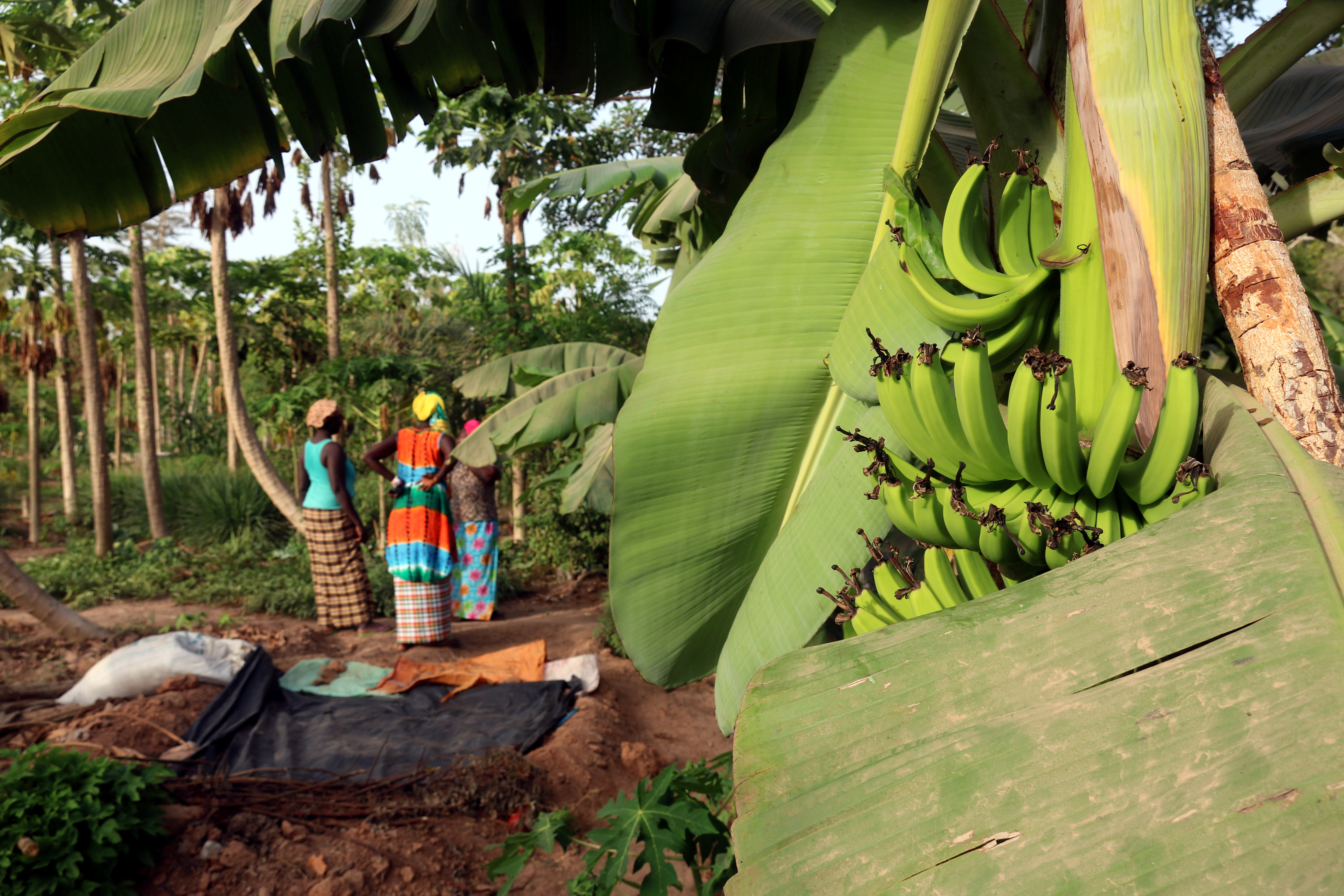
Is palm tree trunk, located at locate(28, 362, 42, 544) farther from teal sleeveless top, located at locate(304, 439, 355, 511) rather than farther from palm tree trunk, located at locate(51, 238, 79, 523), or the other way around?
teal sleeveless top, located at locate(304, 439, 355, 511)

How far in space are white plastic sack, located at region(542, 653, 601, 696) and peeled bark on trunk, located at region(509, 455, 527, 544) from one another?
382cm

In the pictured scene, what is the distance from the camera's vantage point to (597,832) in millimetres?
2191

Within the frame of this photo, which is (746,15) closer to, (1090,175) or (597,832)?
(1090,175)

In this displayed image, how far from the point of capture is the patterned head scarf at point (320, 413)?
5.61 metres

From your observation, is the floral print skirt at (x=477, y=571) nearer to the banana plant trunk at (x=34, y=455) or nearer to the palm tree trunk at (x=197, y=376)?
the banana plant trunk at (x=34, y=455)

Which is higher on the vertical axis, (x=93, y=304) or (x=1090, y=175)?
(x=93, y=304)

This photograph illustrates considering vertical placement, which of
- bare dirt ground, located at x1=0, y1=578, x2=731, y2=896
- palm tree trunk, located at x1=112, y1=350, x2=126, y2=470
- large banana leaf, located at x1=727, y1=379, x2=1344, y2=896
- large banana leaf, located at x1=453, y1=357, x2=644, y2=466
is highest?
palm tree trunk, located at x1=112, y1=350, x2=126, y2=470

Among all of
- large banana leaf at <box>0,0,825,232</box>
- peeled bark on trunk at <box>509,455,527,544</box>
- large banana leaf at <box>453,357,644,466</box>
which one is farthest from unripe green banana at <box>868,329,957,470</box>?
peeled bark on trunk at <box>509,455,527,544</box>

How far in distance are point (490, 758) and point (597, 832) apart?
1635 millimetres

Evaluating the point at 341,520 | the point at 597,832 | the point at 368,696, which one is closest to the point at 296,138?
the point at 597,832

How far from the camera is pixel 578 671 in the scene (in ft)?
16.0

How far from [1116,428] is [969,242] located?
450 mm

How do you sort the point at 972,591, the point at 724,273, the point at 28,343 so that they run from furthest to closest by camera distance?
the point at 28,343, the point at 724,273, the point at 972,591

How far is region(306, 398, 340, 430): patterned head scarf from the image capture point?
5.61 metres
